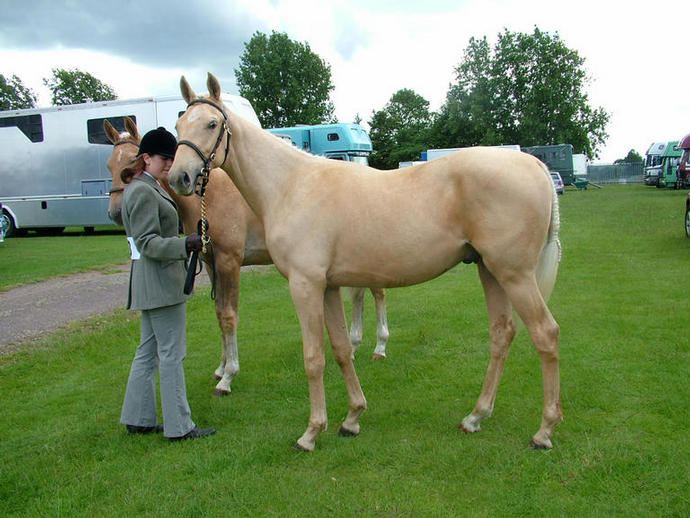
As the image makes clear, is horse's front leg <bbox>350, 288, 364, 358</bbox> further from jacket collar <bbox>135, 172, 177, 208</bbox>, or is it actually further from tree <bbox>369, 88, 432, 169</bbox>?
tree <bbox>369, 88, 432, 169</bbox>

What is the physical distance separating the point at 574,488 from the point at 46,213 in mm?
20879

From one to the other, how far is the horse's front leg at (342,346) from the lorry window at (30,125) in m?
19.2

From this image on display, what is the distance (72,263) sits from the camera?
13188 millimetres

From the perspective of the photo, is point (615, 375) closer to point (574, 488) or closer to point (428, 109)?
point (574, 488)

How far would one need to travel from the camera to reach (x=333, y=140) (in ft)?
79.6

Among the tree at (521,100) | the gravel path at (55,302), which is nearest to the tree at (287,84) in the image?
the tree at (521,100)

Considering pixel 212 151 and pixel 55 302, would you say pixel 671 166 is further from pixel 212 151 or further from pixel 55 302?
pixel 212 151

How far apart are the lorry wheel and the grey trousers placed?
1883 centimetres

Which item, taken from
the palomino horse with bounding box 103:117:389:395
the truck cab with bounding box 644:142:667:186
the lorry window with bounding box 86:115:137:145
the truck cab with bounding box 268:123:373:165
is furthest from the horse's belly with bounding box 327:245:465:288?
the truck cab with bounding box 644:142:667:186

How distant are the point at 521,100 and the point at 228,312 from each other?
2320 inches

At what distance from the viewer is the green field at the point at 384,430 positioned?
3223 mm

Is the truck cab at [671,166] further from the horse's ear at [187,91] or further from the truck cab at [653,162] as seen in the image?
the horse's ear at [187,91]

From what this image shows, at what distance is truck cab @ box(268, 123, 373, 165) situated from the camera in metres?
24.0

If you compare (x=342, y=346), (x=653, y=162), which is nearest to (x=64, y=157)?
(x=342, y=346)
